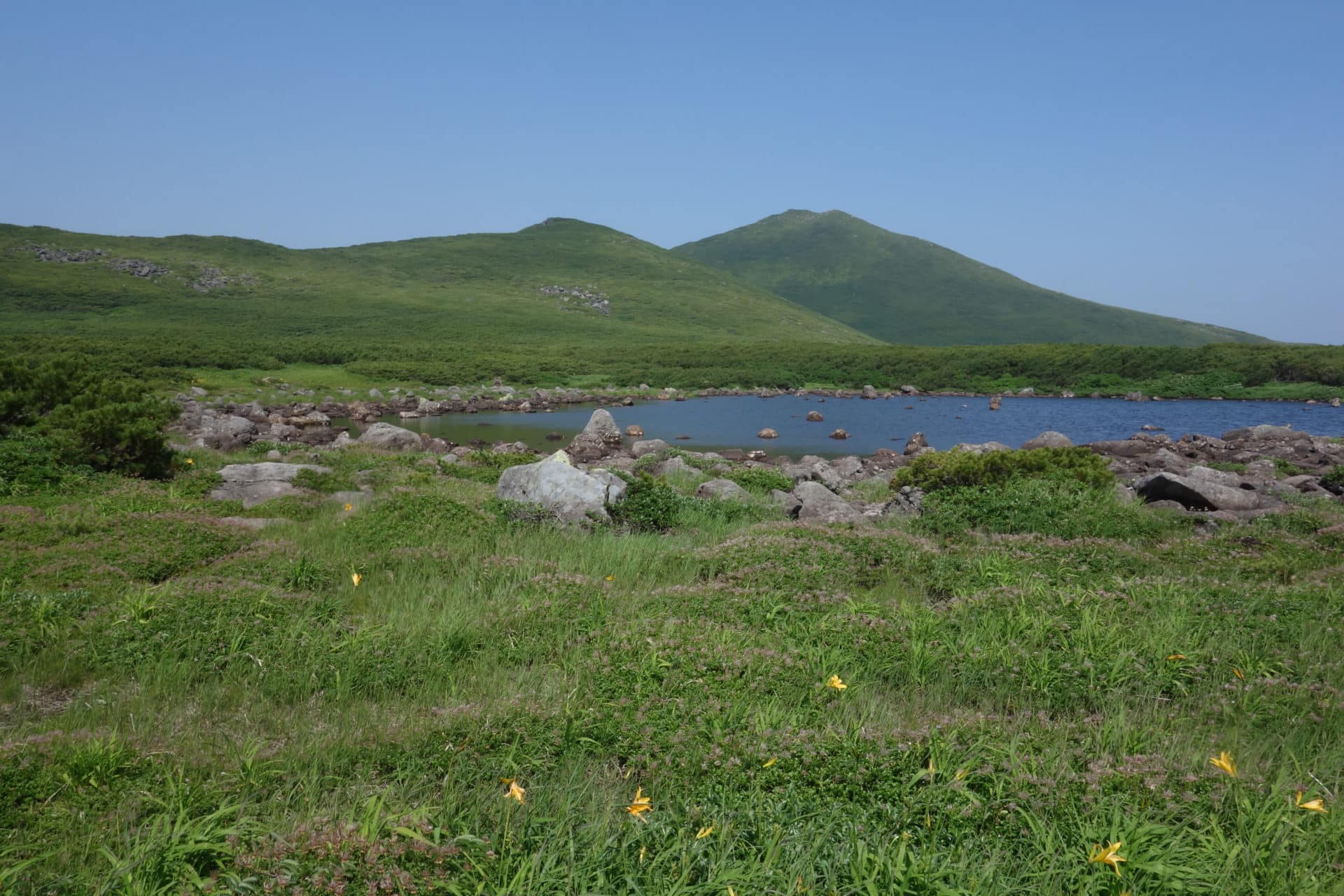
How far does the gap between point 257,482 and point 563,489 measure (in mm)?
6936

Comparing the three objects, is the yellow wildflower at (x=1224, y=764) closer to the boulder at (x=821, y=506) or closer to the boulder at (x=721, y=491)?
the boulder at (x=821, y=506)

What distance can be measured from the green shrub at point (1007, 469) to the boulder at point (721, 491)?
3.88 metres

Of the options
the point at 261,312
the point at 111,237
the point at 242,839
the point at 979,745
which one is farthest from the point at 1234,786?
the point at 111,237

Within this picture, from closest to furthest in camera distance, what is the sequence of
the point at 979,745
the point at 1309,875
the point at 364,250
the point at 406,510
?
the point at 1309,875 → the point at 979,745 → the point at 406,510 → the point at 364,250

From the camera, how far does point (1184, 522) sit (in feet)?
42.8

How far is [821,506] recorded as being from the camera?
15695 mm

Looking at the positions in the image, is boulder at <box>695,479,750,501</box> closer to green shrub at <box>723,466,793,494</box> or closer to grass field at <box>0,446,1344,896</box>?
green shrub at <box>723,466,793,494</box>

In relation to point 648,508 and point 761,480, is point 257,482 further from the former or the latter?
point 761,480

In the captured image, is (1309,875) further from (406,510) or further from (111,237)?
(111,237)

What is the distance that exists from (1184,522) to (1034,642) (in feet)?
27.5

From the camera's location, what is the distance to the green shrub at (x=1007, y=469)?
50.1 feet

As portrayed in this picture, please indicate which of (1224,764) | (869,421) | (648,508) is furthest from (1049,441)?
(1224,764)

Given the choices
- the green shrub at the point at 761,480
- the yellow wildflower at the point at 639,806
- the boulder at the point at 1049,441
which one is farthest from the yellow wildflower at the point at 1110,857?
the boulder at the point at 1049,441

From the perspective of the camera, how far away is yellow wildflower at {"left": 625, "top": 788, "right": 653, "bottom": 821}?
409 cm
